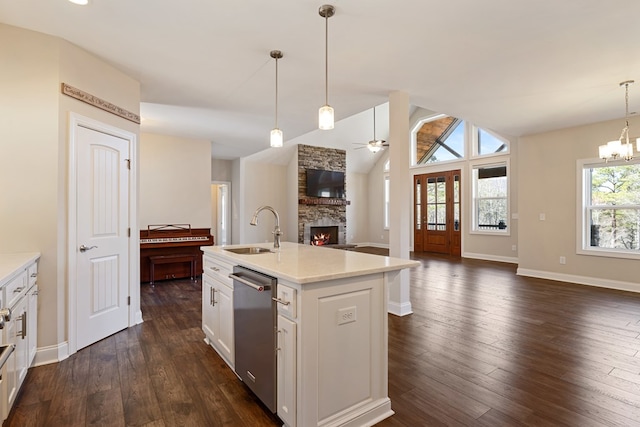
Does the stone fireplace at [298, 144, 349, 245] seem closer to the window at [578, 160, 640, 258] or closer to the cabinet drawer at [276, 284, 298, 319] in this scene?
the window at [578, 160, 640, 258]

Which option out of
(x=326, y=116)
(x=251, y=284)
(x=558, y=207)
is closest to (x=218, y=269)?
(x=251, y=284)

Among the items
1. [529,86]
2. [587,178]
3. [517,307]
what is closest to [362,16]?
[529,86]

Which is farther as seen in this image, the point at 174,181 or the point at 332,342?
the point at 174,181

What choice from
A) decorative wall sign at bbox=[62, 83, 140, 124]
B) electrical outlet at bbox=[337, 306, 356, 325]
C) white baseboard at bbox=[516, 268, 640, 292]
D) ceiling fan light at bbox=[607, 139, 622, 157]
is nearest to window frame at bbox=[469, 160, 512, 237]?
white baseboard at bbox=[516, 268, 640, 292]

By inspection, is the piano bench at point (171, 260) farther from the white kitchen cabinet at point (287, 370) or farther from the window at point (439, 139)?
the window at point (439, 139)

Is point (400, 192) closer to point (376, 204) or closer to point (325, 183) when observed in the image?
point (325, 183)

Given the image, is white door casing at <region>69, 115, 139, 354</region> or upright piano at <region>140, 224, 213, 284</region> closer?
white door casing at <region>69, 115, 139, 354</region>

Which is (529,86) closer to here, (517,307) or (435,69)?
(435,69)

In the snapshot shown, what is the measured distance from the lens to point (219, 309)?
258cm

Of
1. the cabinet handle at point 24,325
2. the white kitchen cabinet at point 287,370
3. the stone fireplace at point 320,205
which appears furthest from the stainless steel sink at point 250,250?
the stone fireplace at point 320,205

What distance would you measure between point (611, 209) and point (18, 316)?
7178 mm

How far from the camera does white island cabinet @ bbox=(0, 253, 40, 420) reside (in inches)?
66.2

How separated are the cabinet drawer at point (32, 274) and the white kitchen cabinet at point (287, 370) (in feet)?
6.24

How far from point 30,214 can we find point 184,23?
75.9 inches
